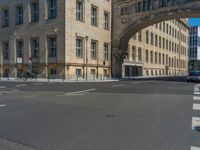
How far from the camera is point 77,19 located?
4209 cm

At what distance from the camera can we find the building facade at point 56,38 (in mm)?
40219

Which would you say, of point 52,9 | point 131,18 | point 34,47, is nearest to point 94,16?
point 131,18

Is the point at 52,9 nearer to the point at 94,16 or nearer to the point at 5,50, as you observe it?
the point at 94,16

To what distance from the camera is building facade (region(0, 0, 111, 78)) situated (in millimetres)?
40219

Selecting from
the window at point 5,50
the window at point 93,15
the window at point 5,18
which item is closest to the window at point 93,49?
the window at point 93,15

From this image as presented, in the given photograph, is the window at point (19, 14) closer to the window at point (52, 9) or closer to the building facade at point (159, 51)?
the window at point (52, 9)

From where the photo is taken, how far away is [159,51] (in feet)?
240

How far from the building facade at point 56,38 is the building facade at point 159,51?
8.55 m

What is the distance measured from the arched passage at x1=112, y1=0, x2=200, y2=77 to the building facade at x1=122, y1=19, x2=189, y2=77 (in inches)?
127

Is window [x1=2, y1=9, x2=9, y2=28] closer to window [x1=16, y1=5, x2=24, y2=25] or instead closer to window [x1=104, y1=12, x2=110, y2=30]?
window [x1=16, y1=5, x2=24, y2=25]

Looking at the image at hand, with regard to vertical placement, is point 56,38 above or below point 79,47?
above

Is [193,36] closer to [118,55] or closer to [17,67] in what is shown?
[118,55]

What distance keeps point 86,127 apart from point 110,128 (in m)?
0.66

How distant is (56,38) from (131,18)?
15.1m
